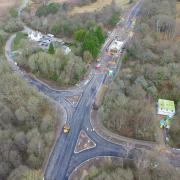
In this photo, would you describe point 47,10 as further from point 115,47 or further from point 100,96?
point 100,96

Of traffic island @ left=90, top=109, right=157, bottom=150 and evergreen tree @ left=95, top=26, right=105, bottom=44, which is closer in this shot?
traffic island @ left=90, top=109, right=157, bottom=150

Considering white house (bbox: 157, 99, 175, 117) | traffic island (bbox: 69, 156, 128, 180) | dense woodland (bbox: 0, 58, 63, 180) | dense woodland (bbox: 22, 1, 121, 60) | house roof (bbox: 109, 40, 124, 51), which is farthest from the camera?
house roof (bbox: 109, 40, 124, 51)

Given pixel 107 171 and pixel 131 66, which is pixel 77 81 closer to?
pixel 131 66

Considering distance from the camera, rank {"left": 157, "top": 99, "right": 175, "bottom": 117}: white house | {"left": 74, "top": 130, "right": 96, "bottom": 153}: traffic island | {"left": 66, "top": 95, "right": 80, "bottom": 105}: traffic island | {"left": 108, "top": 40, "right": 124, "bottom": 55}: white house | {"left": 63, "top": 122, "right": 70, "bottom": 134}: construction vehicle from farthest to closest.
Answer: {"left": 108, "top": 40, "right": 124, "bottom": 55}: white house
{"left": 66, "top": 95, "right": 80, "bottom": 105}: traffic island
{"left": 157, "top": 99, "right": 175, "bottom": 117}: white house
{"left": 63, "top": 122, "right": 70, "bottom": 134}: construction vehicle
{"left": 74, "top": 130, "right": 96, "bottom": 153}: traffic island

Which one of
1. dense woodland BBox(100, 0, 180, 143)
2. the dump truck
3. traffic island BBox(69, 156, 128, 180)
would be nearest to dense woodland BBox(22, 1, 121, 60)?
dense woodland BBox(100, 0, 180, 143)

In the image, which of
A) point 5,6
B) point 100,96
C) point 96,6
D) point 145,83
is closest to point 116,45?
point 145,83

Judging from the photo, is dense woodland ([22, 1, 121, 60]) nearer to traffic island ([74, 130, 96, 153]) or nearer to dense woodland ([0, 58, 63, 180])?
dense woodland ([0, 58, 63, 180])
